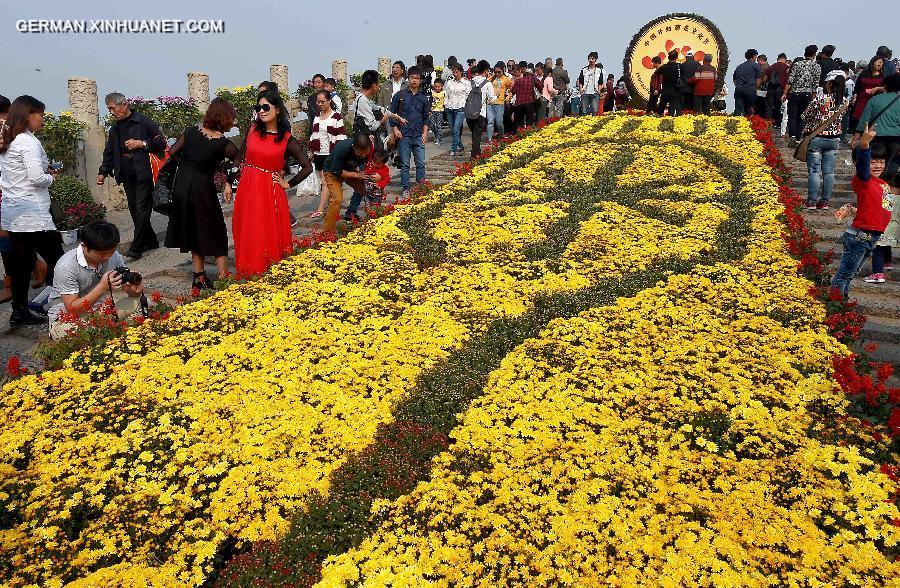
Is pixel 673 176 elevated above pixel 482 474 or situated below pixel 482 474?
above

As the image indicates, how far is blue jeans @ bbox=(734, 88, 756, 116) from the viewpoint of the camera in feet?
73.7

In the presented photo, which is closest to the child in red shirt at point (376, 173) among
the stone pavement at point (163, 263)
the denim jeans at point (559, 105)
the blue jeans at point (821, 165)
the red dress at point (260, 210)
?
the stone pavement at point (163, 263)

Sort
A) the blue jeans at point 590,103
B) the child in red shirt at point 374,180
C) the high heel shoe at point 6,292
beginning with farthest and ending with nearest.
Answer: the blue jeans at point 590,103, the child in red shirt at point 374,180, the high heel shoe at point 6,292

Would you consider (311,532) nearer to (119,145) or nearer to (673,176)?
(119,145)

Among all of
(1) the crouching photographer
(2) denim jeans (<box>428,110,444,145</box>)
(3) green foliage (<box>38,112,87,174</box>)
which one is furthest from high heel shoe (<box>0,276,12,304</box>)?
(2) denim jeans (<box>428,110,444,145</box>)

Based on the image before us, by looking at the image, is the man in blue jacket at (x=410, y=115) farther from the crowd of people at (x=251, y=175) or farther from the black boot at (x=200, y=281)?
the black boot at (x=200, y=281)

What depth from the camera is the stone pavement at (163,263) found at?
8523 mm

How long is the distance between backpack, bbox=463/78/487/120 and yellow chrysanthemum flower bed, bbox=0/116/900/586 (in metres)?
8.28

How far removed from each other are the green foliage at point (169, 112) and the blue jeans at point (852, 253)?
47.6 ft

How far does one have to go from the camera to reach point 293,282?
9.44 metres

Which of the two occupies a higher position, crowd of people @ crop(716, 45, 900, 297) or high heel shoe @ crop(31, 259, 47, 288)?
crowd of people @ crop(716, 45, 900, 297)

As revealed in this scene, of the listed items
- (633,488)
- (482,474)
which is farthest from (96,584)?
(633,488)

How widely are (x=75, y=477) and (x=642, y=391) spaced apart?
17.3 ft

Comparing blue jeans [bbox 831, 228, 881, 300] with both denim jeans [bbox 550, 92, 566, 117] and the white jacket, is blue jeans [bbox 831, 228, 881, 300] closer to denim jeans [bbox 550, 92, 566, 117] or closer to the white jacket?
the white jacket
